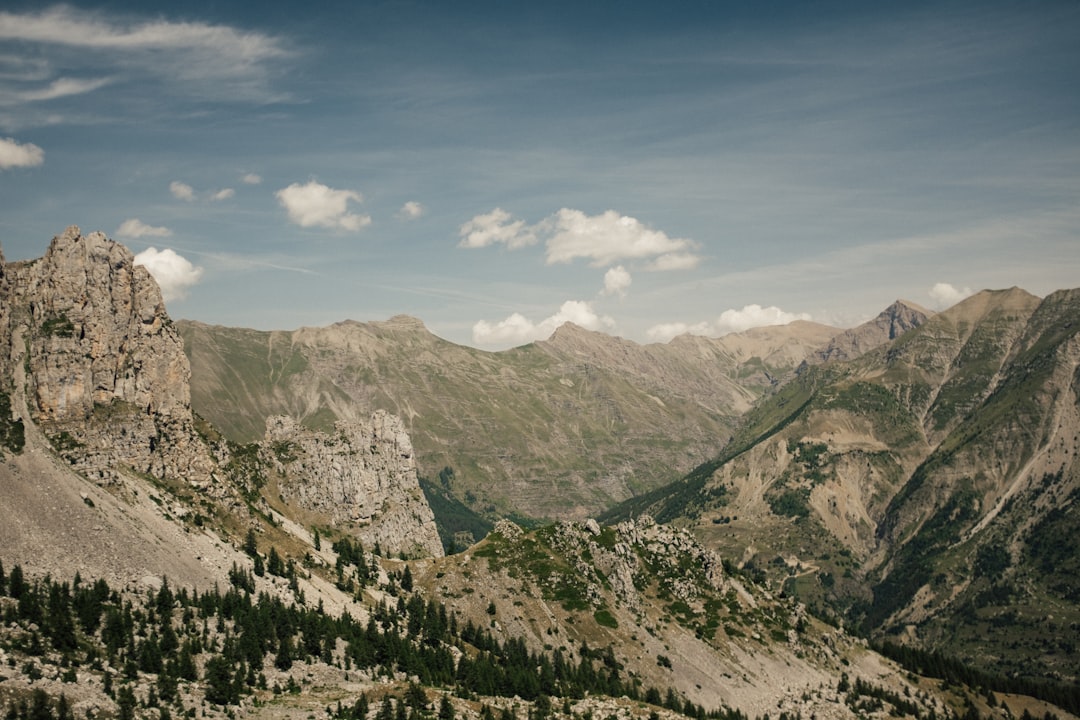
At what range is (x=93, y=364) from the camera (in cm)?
18312

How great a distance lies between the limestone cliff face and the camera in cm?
17125

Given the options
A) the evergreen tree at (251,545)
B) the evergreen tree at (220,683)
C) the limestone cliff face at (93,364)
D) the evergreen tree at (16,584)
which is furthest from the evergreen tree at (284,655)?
the limestone cliff face at (93,364)

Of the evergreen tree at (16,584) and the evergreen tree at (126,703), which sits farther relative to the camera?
the evergreen tree at (16,584)

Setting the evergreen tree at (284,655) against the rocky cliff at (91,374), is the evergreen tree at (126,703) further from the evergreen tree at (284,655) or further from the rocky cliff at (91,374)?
the rocky cliff at (91,374)

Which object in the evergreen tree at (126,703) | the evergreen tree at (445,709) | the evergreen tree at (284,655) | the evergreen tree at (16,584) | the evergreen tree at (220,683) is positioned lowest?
the evergreen tree at (445,709)

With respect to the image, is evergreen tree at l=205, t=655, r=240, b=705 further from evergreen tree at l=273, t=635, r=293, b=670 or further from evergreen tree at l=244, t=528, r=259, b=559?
evergreen tree at l=244, t=528, r=259, b=559

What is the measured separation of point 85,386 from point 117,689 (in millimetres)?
104234

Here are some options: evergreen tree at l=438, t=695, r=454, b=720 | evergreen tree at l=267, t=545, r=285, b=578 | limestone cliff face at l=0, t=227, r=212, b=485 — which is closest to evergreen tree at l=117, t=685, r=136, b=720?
evergreen tree at l=438, t=695, r=454, b=720

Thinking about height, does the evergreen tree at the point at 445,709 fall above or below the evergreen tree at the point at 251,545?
below

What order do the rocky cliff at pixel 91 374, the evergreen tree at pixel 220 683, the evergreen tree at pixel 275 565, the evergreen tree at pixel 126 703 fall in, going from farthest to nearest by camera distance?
the evergreen tree at pixel 275 565
the rocky cliff at pixel 91 374
the evergreen tree at pixel 220 683
the evergreen tree at pixel 126 703

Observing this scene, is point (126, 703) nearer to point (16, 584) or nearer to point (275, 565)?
point (16, 584)

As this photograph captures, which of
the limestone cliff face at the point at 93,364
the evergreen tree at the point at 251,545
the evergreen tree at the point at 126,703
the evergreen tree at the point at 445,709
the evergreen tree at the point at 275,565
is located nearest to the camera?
the evergreen tree at the point at 126,703

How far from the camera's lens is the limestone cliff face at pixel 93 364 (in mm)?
171250

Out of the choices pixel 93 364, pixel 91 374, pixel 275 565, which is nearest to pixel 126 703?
pixel 275 565
